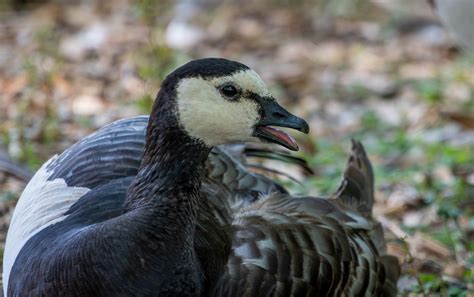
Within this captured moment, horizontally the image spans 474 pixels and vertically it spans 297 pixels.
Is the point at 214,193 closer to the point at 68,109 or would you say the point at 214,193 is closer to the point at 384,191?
the point at 384,191

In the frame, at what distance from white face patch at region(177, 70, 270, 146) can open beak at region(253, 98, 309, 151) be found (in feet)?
0.11

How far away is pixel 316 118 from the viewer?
305 inches

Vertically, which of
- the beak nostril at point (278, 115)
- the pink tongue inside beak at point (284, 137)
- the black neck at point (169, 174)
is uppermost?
the beak nostril at point (278, 115)

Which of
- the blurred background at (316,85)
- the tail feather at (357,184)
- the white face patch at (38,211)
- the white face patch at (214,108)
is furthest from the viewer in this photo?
the blurred background at (316,85)

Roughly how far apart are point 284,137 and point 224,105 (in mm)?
256

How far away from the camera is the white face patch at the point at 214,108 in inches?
128

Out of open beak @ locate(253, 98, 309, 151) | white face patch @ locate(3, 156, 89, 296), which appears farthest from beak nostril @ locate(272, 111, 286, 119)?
white face patch @ locate(3, 156, 89, 296)

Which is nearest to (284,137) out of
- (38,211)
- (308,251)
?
(308,251)

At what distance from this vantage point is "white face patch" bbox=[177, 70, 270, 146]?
128 inches

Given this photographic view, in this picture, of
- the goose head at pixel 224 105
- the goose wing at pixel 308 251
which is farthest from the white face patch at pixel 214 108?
the goose wing at pixel 308 251

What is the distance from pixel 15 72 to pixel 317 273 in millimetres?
4888

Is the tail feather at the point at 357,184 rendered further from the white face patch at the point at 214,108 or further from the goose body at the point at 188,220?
the white face patch at the point at 214,108

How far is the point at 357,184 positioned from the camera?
15.2 feet

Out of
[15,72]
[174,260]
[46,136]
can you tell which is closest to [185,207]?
[174,260]
